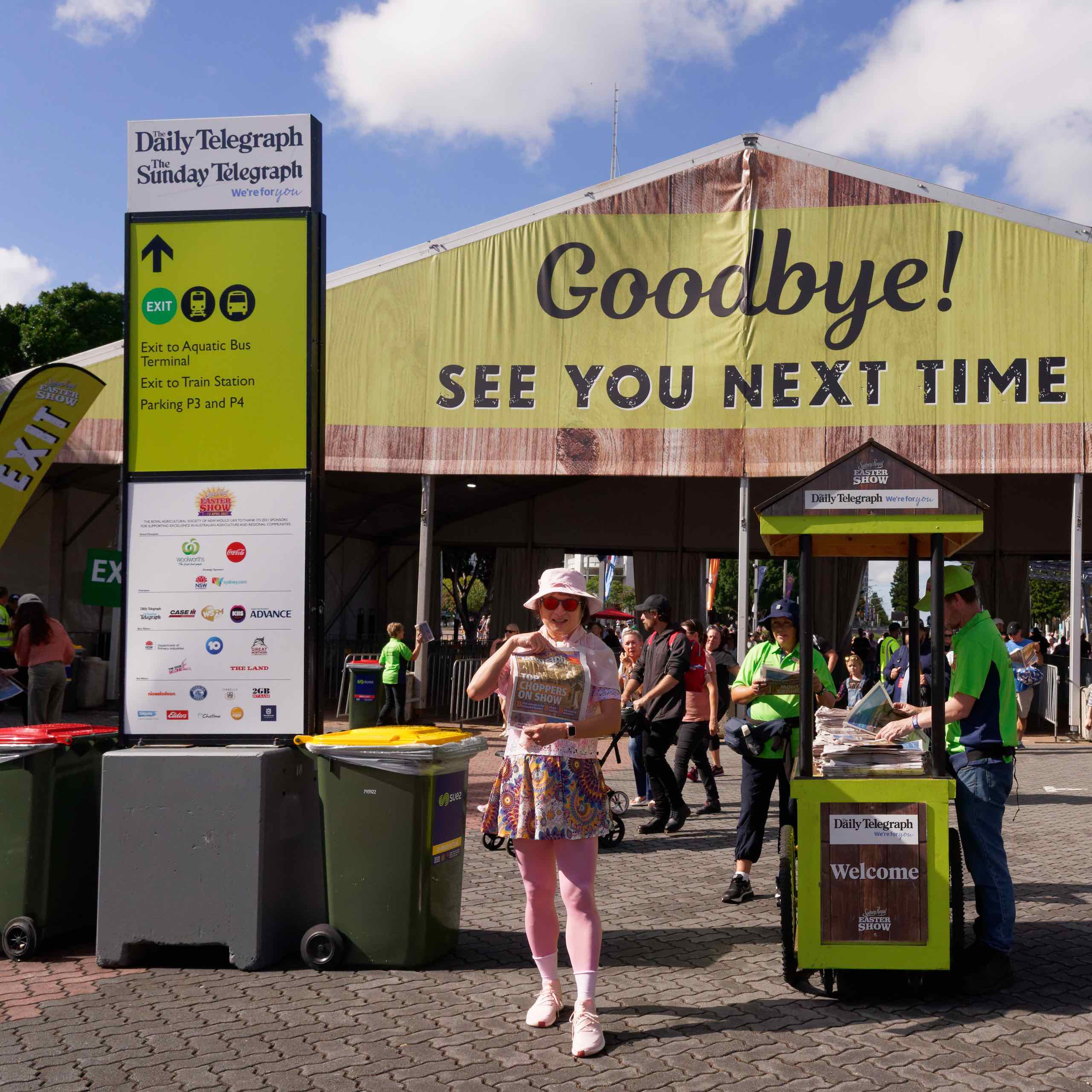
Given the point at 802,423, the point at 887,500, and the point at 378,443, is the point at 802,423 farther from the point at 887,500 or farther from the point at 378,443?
the point at 887,500

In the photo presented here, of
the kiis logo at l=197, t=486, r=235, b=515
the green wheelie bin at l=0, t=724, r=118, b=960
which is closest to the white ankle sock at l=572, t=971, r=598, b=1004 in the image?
the green wheelie bin at l=0, t=724, r=118, b=960

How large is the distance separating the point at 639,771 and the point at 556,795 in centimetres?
580

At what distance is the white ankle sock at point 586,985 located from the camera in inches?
176

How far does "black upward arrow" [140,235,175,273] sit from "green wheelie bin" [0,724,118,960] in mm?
2455

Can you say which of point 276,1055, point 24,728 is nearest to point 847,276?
point 24,728

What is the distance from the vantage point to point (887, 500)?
211 inches

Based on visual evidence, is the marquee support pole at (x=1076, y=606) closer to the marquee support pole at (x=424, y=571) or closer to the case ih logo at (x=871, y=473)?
the marquee support pole at (x=424, y=571)

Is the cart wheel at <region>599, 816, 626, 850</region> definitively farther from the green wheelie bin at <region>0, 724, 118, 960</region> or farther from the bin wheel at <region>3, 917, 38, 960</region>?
the bin wheel at <region>3, 917, 38, 960</region>

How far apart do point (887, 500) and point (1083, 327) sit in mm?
12595

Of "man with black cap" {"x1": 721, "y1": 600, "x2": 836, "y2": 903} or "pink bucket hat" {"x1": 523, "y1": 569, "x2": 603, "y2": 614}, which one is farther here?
"man with black cap" {"x1": 721, "y1": 600, "x2": 836, "y2": 903}

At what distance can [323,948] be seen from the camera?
5.43 metres

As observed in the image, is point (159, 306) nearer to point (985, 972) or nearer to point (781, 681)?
point (781, 681)

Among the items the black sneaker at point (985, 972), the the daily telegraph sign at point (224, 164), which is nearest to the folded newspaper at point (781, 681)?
the black sneaker at point (985, 972)

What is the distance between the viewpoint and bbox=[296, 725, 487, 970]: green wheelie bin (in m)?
5.41
